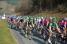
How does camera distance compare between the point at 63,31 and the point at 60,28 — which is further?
the point at 60,28

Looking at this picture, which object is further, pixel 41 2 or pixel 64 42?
pixel 41 2

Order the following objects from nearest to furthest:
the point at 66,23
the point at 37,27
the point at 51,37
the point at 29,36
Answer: the point at 51,37, the point at 66,23, the point at 29,36, the point at 37,27

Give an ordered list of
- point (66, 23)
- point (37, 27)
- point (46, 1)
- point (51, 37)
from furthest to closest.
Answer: point (46, 1) → point (37, 27) → point (66, 23) → point (51, 37)

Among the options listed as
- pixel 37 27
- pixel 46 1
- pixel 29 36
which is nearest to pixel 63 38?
pixel 29 36

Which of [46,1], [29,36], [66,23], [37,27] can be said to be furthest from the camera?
[46,1]

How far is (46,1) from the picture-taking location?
101500mm

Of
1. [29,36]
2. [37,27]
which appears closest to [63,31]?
[29,36]

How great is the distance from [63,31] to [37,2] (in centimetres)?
9099

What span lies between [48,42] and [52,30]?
719 mm

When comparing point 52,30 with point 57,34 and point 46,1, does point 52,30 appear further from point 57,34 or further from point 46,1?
point 46,1

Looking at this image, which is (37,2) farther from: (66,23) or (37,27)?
(66,23)

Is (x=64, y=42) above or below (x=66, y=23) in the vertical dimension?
below

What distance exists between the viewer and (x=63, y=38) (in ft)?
53.2

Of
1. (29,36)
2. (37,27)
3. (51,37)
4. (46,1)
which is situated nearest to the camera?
(51,37)
